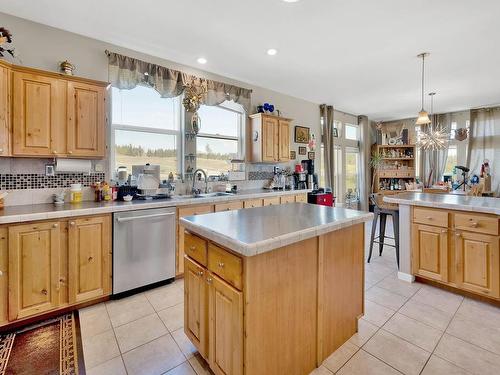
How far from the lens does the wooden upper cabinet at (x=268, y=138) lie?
4379mm

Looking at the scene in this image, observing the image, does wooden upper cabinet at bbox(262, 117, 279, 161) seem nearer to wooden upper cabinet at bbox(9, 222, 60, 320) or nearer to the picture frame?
the picture frame

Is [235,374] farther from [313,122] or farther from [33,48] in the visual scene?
[313,122]

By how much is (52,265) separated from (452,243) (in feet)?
12.6

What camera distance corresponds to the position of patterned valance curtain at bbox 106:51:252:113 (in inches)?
119

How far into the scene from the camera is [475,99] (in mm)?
5480

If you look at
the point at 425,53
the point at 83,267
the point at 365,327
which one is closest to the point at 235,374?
→ the point at 365,327

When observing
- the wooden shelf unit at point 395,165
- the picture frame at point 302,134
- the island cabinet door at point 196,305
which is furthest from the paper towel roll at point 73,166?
the wooden shelf unit at point 395,165

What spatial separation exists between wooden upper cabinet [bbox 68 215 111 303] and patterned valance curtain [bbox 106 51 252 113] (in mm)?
1698

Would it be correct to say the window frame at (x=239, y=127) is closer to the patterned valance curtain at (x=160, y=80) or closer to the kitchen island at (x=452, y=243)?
the patterned valance curtain at (x=160, y=80)

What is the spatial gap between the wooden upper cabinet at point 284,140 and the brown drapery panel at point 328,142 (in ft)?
4.63

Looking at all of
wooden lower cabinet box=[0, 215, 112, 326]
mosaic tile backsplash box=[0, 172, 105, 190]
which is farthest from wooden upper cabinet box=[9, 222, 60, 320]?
mosaic tile backsplash box=[0, 172, 105, 190]

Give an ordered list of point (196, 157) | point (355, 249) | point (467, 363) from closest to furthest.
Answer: point (467, 363), point (355, 249), point (196, 157)

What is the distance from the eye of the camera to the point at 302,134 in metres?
5.46

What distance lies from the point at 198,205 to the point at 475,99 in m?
6.34
